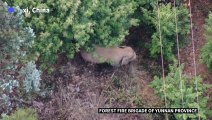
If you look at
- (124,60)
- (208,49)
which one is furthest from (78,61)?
(208,49)

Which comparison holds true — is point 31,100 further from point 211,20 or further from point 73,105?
point 211,20

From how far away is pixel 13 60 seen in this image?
23.0 feet

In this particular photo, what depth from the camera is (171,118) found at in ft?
26.2

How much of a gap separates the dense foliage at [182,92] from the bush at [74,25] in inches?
49.7

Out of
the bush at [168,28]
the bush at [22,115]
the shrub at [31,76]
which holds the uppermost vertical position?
the bush at [168,28]

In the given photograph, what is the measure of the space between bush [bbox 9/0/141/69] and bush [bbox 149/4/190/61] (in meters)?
0.84

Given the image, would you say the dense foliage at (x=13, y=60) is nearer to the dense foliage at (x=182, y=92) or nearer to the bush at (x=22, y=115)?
the bush at (x=22, y=115)

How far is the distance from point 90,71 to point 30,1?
200 cm

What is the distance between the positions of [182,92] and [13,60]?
122 inches

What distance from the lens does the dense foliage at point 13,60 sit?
6785 millimetres

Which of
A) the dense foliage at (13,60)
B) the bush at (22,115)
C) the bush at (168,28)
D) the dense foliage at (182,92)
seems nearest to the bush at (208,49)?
the bush at (168,28)

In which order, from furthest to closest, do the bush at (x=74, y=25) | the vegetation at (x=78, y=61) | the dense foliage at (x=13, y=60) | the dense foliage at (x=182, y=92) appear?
the dense foliage at (x=182, y=92)
the bush at (x=74, y=25)
the vegetation at (x=78, y=61)
the dense foliage at (x=13, y=60)

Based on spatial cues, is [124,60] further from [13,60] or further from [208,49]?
[13,60]

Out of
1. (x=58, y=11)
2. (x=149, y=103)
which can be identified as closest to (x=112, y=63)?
(x=149, y=103)
